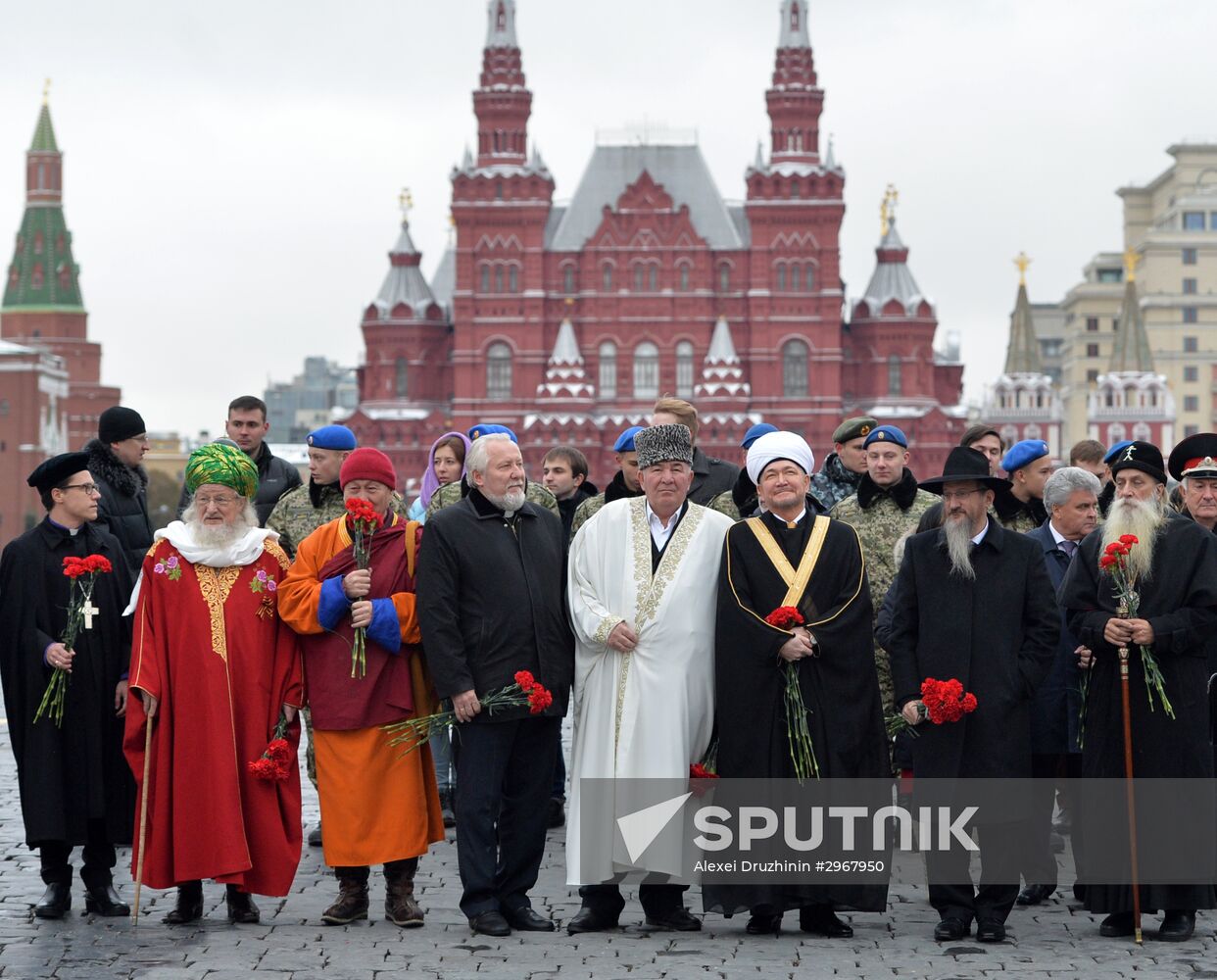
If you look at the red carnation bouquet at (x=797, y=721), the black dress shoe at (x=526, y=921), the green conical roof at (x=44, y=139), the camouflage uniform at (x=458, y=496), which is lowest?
the black dress shoe at (x=526, y=921)

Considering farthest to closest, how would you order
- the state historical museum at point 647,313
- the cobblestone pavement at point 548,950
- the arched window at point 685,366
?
the arched window at point 685,366
the state historical museum at point 647,313
the cobblestone pavement at point 548,950

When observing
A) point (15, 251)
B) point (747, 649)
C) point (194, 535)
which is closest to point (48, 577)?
point (194, 535)

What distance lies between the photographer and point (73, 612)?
7809 mm

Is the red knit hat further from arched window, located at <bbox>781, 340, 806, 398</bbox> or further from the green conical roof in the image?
the green conical roof

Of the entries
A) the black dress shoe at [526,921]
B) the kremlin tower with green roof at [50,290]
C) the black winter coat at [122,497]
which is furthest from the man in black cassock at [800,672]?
the kremlin tower with green roof at [50,290]

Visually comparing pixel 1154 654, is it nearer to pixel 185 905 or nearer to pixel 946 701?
pixel 946 701

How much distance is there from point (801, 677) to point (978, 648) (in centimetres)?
72

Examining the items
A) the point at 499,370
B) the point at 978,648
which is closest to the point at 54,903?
the point at 978,648

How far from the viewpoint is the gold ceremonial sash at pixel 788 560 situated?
23.8ft

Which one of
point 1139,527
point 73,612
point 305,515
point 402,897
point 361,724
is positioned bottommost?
point 402,897

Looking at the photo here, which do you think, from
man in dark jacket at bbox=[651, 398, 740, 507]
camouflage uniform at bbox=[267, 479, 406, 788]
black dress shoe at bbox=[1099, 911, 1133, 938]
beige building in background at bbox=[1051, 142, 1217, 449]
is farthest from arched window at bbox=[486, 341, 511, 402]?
black dress shoe at bbox=[1099, 911, 1133, 938]

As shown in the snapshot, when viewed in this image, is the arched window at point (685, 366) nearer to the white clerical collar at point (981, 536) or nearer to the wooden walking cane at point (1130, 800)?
the white clerical collar at point (981, 536)

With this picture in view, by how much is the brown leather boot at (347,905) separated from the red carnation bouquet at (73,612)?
1.36m

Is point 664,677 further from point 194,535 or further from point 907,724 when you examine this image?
point 194,535
